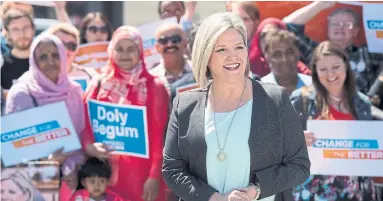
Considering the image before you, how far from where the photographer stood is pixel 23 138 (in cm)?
586

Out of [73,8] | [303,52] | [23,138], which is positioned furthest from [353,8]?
[73,8]

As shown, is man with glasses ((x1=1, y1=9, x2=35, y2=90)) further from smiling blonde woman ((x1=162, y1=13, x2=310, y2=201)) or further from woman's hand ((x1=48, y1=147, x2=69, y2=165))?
smiling blonde woman ((x1=162, y1=13, x2=310, y2=201))

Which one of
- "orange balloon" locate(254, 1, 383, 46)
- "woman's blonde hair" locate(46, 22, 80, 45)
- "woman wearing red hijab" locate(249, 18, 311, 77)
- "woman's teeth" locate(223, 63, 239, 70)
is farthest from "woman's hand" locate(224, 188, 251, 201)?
"woman's blonde hair" locate(46, 22, 80, 45)

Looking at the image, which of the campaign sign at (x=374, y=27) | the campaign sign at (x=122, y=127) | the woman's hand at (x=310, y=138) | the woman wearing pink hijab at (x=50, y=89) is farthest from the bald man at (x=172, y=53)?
the campaign sign at (x=374, y=27)

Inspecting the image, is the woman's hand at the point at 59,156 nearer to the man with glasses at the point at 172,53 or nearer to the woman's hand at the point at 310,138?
the man with glasses at the point at 172,53

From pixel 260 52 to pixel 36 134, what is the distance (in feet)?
5.55

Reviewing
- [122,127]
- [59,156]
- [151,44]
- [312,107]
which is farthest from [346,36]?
[59,156]

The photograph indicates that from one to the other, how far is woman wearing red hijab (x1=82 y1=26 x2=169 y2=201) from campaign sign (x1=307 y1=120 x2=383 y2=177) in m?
1.01

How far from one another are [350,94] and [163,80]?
1.29 metres

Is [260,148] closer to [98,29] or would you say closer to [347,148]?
[347,148]

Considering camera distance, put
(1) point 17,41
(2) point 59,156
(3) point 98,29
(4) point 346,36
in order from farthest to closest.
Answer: (3) point 98,29 → (1) point 17,41 → (4) point 346,36 → (2) point 59,156

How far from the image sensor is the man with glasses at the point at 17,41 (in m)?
6.33

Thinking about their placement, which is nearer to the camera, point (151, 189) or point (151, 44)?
point (151, 189)

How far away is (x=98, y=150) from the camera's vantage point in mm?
5750
